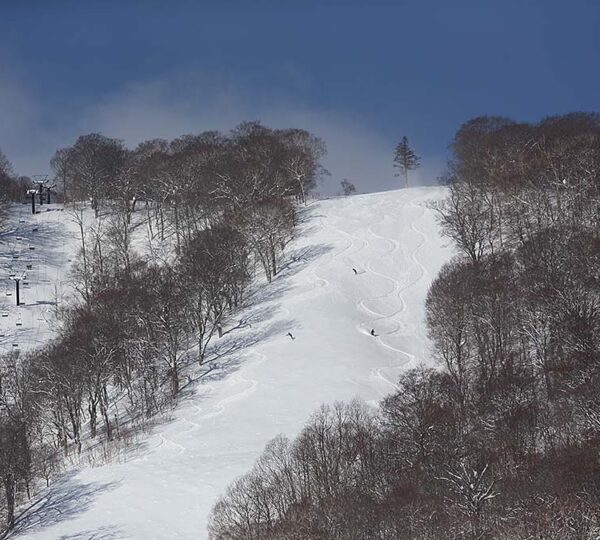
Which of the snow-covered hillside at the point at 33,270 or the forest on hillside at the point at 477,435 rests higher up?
the snow-covered hillside at the point at 33,270

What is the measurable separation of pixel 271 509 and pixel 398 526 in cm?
638

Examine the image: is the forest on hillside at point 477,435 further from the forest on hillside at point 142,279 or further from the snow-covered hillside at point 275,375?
the forest on hillside at point 142,279

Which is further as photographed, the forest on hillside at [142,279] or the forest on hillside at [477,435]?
the forest on hillside at [142,279]

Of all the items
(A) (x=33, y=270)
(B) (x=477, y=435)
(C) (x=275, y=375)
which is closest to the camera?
(B) (x=477, y=435)

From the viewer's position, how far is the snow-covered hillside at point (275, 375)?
34.6 meters

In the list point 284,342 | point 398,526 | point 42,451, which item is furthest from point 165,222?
point 398,526

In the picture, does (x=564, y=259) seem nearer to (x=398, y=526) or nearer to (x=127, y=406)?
(x=398, y=526)

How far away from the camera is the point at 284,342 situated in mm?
53812

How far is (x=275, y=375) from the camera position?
4841 cm

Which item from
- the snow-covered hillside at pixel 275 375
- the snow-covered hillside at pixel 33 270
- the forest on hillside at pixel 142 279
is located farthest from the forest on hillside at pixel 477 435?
the snow-covered hillside at pixel 33 270

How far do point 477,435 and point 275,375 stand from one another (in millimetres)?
20164

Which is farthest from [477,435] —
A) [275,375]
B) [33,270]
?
[33,270]

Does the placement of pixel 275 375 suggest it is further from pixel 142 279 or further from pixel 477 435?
pixel 477 435

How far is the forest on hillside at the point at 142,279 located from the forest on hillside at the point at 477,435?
17.9 m
